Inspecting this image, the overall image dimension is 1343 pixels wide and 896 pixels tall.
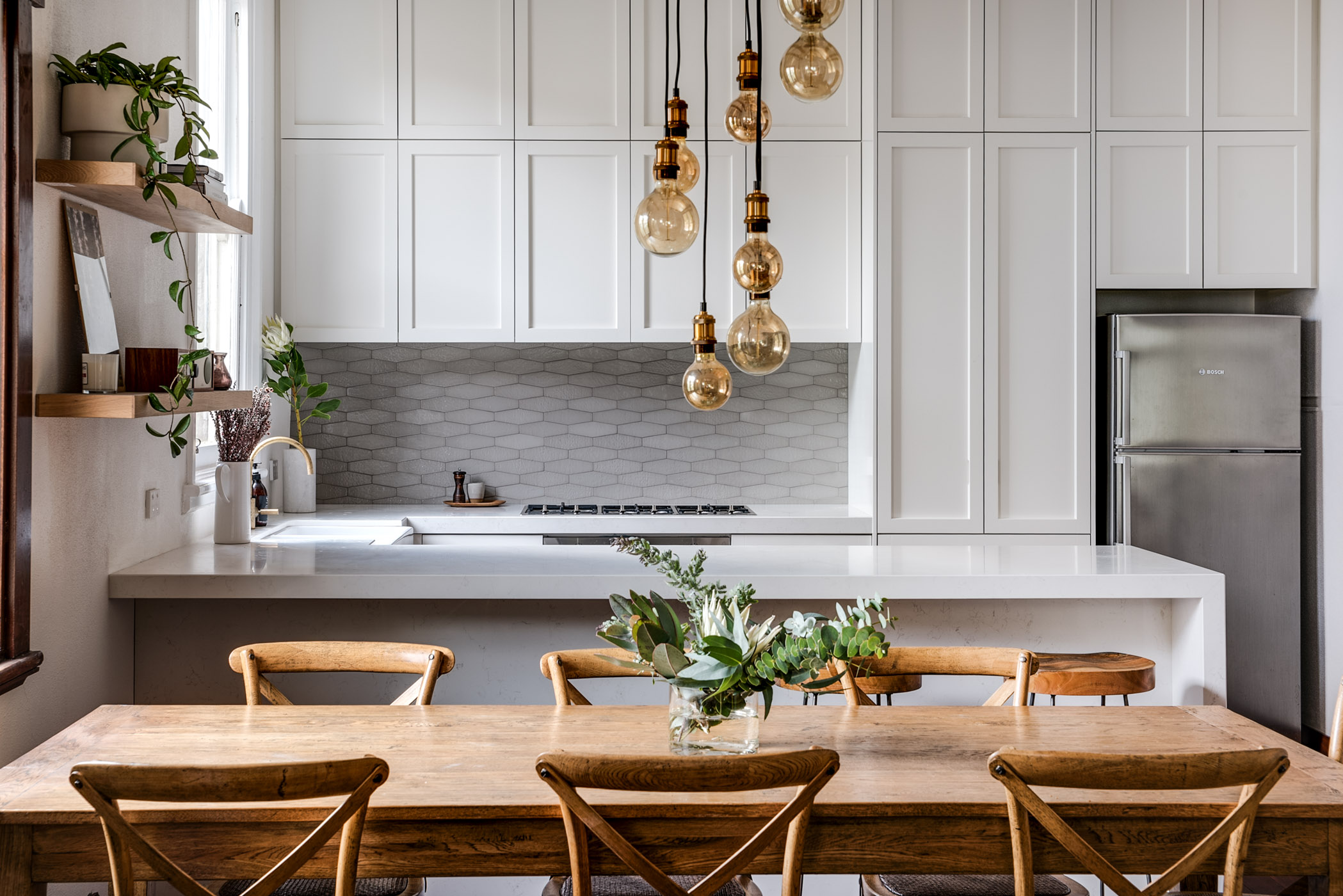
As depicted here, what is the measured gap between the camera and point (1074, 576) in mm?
2408

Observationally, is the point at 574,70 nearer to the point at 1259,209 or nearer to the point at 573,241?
the point at 573,241

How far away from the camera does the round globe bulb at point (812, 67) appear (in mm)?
1880

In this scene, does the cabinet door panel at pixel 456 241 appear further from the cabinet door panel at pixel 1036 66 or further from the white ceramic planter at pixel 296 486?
the cabinet door panel at pixel 1036 66

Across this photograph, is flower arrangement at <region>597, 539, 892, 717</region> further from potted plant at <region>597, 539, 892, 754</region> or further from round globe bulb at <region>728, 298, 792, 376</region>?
round globe bulb at <region>728, 298, 792, 376</region>

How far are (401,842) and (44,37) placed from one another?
5.78 feet

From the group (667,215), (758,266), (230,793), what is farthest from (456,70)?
(230,793)

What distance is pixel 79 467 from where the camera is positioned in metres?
2.23

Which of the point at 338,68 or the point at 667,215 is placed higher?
the point at 338,68

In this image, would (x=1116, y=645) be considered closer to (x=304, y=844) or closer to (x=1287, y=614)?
(x=1287, y=614)

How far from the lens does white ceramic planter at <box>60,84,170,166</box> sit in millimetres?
2100

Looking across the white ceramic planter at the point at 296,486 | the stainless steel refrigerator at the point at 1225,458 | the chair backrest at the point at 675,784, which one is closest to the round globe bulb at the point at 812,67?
the chair backrest at the point at 675,784

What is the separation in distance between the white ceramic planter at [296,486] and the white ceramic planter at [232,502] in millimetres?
1150

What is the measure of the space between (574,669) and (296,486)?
8.04 ft

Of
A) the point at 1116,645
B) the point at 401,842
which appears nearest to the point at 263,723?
the point at 401,842
